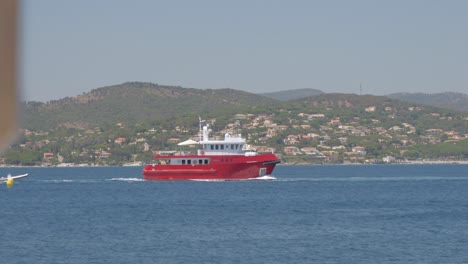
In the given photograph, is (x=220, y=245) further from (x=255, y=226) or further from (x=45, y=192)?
(x=45, y=192)

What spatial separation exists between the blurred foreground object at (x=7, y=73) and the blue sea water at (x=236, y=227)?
1385 inches

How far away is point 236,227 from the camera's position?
5222 centimetres

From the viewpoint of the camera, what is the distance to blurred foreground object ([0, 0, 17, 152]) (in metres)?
1.57

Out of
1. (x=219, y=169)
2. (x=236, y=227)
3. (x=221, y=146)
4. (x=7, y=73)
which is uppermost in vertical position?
(x=7, y=73)

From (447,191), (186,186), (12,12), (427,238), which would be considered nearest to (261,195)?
(186,186)

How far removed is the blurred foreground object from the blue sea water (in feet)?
115

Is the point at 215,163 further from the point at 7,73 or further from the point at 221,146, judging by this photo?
the point at 7,73

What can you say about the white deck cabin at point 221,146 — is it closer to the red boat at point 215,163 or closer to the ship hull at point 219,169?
the red boat at point 215,163

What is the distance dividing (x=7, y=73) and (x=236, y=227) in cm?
5089

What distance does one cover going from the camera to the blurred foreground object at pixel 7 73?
1.57 metres

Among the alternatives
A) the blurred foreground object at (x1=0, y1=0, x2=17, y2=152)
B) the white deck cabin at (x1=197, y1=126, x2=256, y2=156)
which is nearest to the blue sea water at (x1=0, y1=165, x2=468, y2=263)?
the white deck cabin at (x1=197, y1=126, x2=256, y2=156)

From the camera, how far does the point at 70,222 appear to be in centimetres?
5944

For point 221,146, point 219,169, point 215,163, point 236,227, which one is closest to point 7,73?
point 236,227

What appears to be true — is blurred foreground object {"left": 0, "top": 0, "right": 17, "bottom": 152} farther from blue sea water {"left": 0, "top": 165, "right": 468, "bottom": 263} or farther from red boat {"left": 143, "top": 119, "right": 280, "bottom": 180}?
red boat {"left": 143, "top": 119, "right": 280, "bottom": 180}
